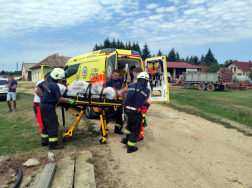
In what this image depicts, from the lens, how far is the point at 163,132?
19.3ft

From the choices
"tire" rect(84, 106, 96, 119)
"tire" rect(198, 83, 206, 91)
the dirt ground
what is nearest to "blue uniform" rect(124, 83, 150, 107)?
the dirt ground

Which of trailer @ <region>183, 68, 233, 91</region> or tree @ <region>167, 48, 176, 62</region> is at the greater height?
tree @ <region>167, 48, 176, 62</region>

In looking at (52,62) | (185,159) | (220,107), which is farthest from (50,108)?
(52,62)

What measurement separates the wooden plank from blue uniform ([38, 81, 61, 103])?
4.76 feet

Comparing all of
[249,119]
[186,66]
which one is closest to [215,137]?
[249,119]

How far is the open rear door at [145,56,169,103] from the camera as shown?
23.1 ft

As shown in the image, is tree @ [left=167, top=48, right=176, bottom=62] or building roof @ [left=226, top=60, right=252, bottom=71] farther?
tree @ [left=167, top=48, right=176, bottom=62]

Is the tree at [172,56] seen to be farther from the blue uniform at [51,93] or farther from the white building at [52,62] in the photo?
Answer: the blue uniform at [51,93]

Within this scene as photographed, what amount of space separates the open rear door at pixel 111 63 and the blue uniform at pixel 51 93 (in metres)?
2.43

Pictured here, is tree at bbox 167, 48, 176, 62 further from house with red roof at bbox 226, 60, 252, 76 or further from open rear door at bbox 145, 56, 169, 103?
open rear door at bbox 145, 56, 169, 103

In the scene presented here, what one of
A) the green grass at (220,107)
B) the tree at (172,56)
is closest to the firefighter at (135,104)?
the green grass at (220,107)

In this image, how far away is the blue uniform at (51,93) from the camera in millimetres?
4184

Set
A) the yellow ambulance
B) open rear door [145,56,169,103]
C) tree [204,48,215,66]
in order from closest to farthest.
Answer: the yellow ambulance < open rear door [145,56,169,103] < tree [204,48,215,66]

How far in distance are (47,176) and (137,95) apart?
2.33m
